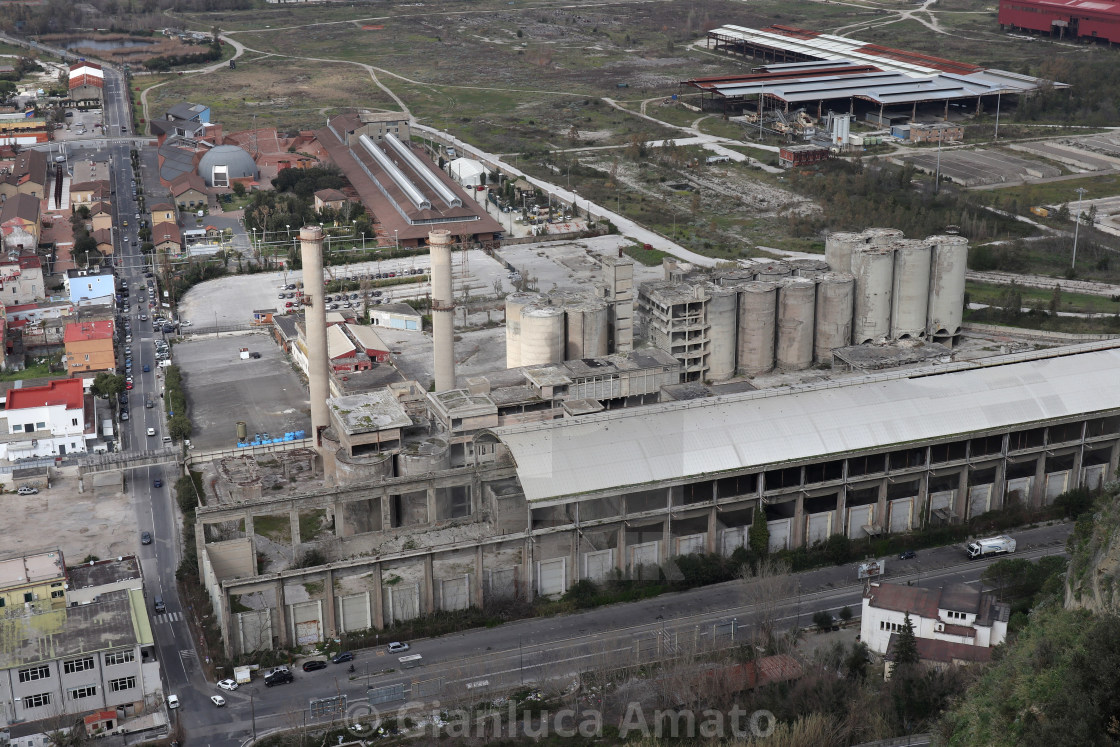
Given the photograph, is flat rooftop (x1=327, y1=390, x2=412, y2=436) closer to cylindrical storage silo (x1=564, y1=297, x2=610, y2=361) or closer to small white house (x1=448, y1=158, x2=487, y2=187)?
cylindrical storage silo (x1=564, y1=297, x2=610, y2=361)

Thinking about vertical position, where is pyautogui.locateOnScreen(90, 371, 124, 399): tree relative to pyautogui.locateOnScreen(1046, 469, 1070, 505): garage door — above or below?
above

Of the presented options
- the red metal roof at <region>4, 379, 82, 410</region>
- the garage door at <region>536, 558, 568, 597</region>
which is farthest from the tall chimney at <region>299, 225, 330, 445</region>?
the garage door at <region>536, 558, 568, 597</region>

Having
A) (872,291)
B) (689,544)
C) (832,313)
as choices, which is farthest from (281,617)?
(872,291)

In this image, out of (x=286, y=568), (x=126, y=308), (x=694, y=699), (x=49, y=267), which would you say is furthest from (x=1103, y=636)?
(x=49, y=267)

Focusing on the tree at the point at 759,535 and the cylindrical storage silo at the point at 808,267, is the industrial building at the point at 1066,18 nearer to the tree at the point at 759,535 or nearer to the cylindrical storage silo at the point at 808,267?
the cylindrical storage silo at the point at 808,267

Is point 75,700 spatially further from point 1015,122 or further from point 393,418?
point 1015,122

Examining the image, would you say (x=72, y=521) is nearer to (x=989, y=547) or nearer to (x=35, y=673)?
(x=35, y=673)

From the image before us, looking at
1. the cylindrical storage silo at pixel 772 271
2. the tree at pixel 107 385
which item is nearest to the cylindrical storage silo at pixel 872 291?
the cylindrical storage silo at pixel 772 271
